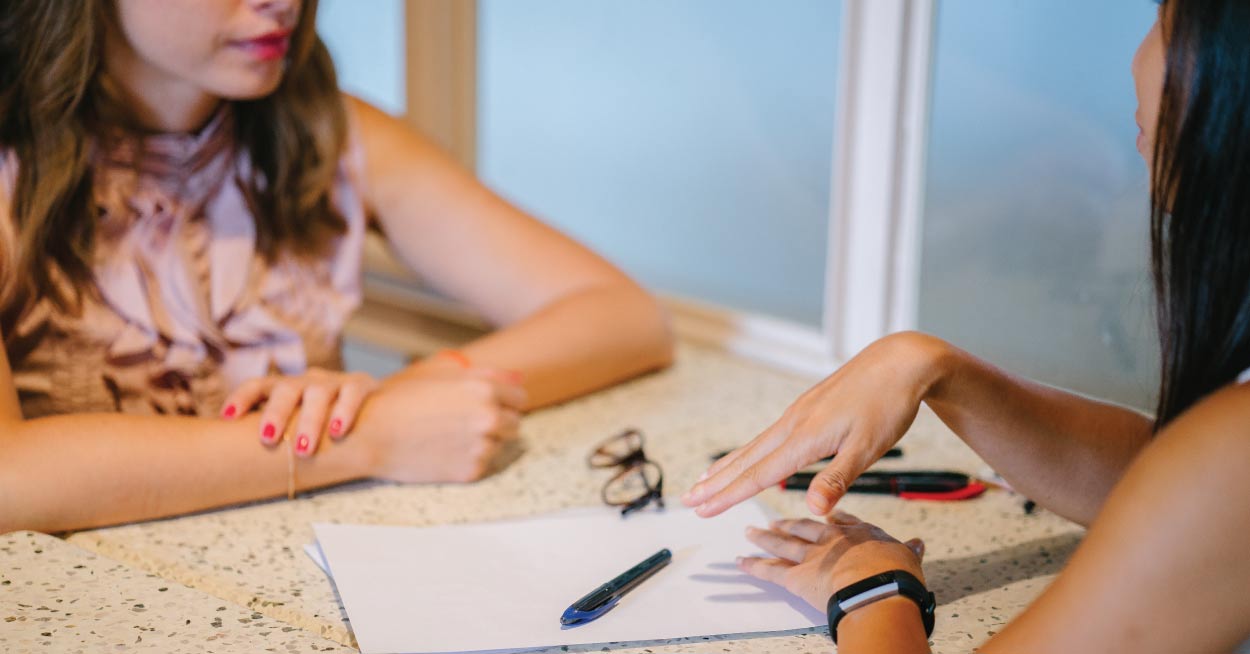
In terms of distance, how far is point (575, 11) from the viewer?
1900 mm

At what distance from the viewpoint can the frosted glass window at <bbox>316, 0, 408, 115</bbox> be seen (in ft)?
7.06

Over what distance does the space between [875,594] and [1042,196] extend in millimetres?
635

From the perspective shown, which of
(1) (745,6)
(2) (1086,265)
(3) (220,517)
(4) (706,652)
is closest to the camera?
(4) (706,652)

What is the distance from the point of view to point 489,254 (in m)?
1.42

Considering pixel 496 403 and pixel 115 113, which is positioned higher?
pixel 115 113

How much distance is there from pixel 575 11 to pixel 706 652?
4.30ft

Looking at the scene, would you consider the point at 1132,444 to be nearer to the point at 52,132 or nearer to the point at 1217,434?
the point at 1217,434

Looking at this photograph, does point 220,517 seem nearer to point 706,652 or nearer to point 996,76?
point 706,652

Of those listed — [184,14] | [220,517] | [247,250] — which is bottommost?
[220,517]

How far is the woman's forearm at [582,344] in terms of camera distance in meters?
1.30

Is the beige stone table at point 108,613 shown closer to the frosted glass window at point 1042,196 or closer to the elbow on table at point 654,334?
the elbow on table at point 654,334

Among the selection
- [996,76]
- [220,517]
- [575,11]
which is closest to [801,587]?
[220,517]

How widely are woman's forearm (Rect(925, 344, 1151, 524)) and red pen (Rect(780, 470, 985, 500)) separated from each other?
6.3 inches

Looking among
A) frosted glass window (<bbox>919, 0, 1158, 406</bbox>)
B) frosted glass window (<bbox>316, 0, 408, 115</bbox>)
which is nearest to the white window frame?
frosted glass window (<bbox>919, 0, 1158, 406</bbox>)
